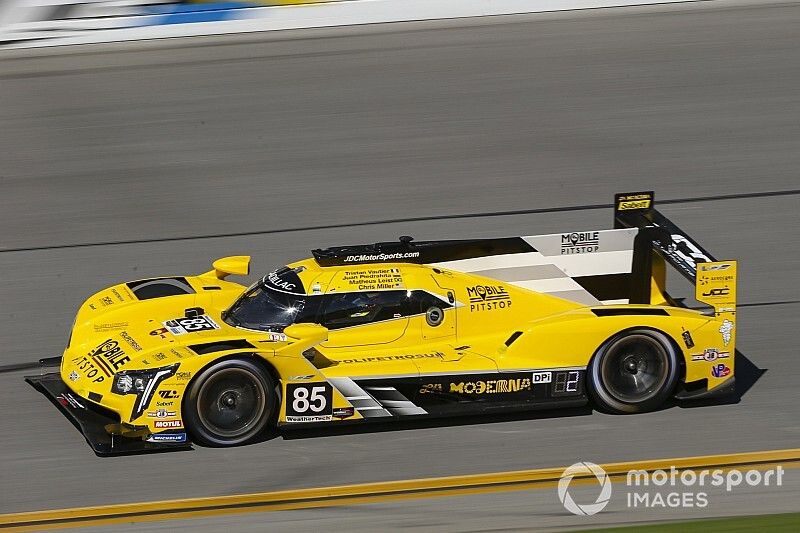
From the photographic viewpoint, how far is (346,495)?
8.69 m

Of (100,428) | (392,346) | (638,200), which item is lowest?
(100,428)

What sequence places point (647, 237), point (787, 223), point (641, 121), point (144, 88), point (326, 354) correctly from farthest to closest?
point (144, 88) < point (641, 121) < point (787, 223) < point (647, 237) < point (326, 354)

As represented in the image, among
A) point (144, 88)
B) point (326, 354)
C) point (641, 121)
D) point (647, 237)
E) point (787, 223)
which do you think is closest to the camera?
point (326, 354)

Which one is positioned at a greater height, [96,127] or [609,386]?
[96,127]

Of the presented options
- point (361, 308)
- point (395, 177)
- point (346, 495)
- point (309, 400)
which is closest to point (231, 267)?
point (361, 308)

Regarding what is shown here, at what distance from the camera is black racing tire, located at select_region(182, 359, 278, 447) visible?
9.19m

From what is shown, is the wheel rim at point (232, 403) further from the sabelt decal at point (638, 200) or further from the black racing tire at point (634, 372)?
the sabelt decal at point (638, 200)

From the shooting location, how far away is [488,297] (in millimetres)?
10117

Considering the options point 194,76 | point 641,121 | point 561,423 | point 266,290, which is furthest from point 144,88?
point 561,423

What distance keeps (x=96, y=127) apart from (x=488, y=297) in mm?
9384

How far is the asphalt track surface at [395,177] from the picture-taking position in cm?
919

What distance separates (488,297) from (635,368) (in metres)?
1.36

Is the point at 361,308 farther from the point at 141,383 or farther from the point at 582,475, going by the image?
the point at 582,475

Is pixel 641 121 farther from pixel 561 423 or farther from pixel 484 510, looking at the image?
pixel 484 510
